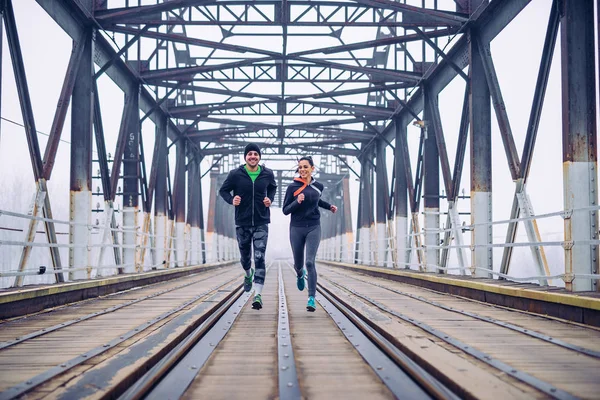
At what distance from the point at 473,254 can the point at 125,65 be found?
942 cm

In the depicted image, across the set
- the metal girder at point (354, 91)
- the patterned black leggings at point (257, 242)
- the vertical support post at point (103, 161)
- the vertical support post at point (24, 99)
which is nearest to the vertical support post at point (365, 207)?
the metal girder at point (354, 91)

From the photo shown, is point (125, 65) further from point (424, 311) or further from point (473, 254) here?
point (424, 311)

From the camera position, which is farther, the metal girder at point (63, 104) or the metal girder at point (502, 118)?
the metal girder at point (502, 118)

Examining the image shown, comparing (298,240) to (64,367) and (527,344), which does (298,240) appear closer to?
(527,344)

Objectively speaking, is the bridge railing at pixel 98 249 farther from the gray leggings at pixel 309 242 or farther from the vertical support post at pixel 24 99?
the gray leggings at pixel 309 242

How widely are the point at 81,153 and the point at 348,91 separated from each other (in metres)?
10.1

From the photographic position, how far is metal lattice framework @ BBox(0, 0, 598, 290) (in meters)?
8.34

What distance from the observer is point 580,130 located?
26.5 ft

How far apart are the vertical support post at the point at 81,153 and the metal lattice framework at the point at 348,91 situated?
26mm

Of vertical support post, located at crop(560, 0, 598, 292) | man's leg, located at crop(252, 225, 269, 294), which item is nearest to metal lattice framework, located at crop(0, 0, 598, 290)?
vertical support post, located at crop(560, 0, 598, 292)

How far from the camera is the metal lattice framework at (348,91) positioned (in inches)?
328

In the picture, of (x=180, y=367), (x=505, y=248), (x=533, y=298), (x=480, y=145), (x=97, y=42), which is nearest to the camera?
(x=180, y=367)

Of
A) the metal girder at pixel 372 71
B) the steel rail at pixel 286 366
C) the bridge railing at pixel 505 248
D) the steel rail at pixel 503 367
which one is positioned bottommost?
the steel rail at pixel 286 366

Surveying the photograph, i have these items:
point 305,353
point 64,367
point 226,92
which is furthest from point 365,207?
point 64,367
